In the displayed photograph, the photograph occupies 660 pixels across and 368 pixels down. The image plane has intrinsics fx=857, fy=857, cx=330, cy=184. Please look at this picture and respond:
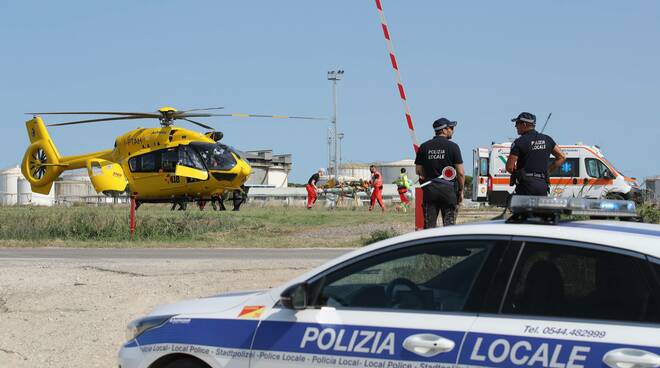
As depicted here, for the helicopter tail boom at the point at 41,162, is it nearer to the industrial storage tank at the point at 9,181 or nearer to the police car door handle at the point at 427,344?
the police car door handle at the point at 427,344

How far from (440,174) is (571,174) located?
864 inches

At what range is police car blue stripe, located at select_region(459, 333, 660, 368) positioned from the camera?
3975mm

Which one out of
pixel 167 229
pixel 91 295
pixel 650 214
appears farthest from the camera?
pixel 167 229

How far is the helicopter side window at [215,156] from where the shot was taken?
2767 cm

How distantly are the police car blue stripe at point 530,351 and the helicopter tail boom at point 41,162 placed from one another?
30.9 m

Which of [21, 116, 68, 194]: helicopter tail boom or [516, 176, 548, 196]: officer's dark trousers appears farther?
[21, 116, 68, 194]: helicopter tail boom

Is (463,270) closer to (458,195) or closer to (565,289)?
(565,289)

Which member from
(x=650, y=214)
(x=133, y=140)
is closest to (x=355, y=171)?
(x=133, y=140)

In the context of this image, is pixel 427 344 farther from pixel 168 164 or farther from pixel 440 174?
pixel 168 164

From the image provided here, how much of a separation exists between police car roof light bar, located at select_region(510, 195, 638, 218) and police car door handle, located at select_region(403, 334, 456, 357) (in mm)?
837

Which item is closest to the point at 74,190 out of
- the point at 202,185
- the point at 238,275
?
the point at 202,185

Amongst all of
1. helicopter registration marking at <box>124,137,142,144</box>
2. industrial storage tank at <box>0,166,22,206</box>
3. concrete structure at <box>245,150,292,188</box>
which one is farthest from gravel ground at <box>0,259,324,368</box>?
industrial storage tank at <box>0,166,22,206</box>

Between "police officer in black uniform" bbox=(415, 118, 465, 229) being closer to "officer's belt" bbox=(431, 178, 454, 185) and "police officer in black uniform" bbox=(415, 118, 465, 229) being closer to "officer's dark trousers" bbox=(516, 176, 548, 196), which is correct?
"officer's belt" bbox=(431, 178, 454, 185)

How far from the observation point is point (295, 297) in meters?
4.70
